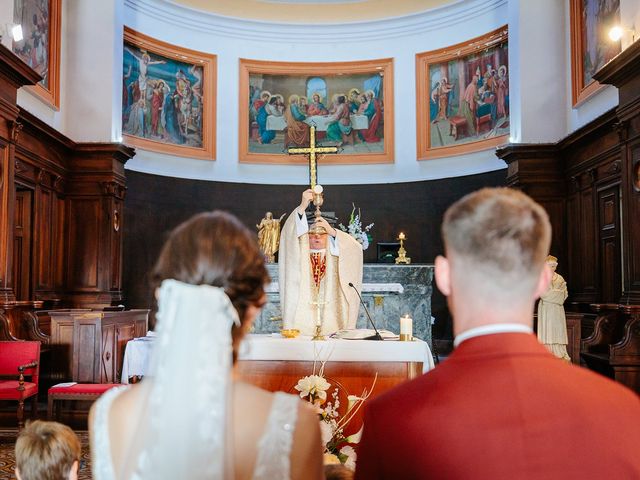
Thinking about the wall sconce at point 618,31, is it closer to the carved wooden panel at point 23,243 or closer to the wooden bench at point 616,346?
the wooden bench at point 616,346

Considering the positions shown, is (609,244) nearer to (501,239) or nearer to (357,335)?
(357,335)

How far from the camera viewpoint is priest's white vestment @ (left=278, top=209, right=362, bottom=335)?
6695 millimetres

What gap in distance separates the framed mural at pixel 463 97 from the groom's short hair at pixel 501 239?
12334mm

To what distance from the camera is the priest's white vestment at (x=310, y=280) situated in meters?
6.70

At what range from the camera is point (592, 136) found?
1032 cm

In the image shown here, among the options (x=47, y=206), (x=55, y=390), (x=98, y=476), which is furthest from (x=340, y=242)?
(x=47, y=206)

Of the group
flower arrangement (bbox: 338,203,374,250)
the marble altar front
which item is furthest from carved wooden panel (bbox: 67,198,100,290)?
flower arrangement (bbox: 338,203,374,250)

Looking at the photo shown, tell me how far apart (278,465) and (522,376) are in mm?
535

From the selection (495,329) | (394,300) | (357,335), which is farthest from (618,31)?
(495,329)

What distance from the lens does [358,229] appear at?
44.4ft

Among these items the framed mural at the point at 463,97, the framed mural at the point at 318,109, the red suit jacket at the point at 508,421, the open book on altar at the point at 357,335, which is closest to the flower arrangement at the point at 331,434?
the open book on altar at the point at 357,335

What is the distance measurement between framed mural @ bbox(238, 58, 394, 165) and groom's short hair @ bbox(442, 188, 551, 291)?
13391mm

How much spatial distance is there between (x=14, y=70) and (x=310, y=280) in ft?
15.9

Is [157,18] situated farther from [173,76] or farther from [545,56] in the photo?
[545,56]
